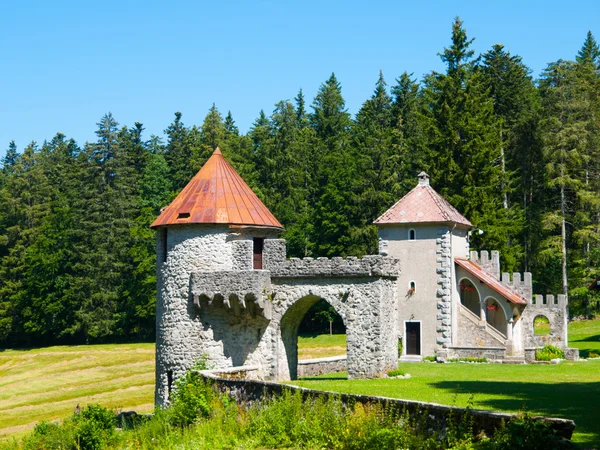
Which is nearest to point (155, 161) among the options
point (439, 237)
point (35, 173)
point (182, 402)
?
point (35, 173)

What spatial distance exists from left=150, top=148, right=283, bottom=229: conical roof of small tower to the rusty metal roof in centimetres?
1018

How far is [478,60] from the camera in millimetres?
57812

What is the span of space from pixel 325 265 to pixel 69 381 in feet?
81.0

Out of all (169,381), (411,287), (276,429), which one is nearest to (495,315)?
(411,287)

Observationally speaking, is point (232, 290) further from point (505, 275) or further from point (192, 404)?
point (505, 275)

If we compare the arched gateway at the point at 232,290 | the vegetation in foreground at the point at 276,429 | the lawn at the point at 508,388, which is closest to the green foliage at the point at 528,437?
the vegetation in foreground at the point at 276,429

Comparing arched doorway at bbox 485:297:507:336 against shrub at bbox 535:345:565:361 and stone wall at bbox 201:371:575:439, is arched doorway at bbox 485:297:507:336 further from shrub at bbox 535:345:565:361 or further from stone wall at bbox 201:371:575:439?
stone wall at bbox 201:371:575:439

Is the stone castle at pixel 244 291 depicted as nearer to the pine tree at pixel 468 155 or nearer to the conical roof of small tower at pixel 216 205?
the conical roof of small tower at pixel 216 205

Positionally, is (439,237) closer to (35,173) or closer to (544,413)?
(544,413)

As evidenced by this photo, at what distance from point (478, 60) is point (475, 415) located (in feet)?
159

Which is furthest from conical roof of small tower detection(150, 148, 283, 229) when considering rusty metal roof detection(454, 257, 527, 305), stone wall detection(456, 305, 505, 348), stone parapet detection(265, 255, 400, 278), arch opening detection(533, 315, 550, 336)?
arch opening detection(533, 315, 550, 336)

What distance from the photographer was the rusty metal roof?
116ft

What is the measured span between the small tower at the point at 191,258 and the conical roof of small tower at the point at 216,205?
0.03m

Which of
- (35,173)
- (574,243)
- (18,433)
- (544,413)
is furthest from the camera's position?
(35,173)
